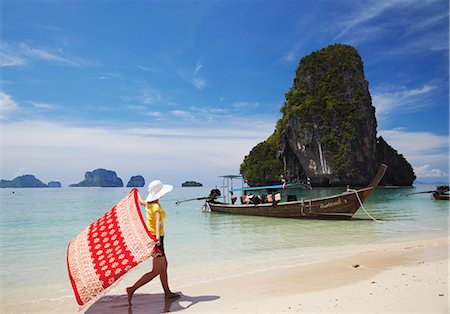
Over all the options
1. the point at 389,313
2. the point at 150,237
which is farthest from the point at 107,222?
the point at 389,313

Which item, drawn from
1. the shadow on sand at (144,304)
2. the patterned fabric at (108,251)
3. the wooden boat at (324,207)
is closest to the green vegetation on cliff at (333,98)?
the wooden boat at (324,207)

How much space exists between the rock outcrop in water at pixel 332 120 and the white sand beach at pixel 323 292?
171 feet

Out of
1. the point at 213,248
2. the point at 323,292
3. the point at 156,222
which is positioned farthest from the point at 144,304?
the point at 213,248

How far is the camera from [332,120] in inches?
2336

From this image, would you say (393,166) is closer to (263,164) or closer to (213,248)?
(263,164)

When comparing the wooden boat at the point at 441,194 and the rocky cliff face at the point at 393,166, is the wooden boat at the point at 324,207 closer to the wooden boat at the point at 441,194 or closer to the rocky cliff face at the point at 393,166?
the wooden boat at the point at 441,194

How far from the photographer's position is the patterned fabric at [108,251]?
4.07 metres

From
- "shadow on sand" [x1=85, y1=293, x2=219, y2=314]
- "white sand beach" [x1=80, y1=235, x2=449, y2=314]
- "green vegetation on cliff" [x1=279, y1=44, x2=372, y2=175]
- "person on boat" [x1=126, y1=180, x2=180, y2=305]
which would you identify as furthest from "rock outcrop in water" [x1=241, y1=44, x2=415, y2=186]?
"person on boat" [x1=126, y1=180, x2=180, y2=305]

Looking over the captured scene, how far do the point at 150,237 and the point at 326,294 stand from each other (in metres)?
2.44

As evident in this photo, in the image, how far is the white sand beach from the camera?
4008 mm

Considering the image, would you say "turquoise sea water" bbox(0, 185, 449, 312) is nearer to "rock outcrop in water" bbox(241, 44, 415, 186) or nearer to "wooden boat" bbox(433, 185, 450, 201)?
"wooden boat" bbox(433, 185, 450, 201)

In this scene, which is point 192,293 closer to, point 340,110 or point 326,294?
point 326,294

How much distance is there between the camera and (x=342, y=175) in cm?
5625

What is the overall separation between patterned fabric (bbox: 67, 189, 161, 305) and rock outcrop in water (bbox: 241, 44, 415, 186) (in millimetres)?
54950
